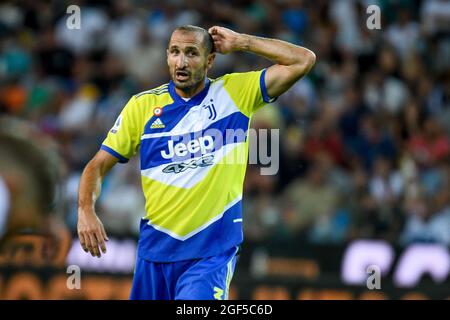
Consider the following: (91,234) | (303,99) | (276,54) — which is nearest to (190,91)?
(276,54)

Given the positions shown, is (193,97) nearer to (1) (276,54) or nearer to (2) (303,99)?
(1) (276,54)

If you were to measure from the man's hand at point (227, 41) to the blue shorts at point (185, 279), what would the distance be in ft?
4.65

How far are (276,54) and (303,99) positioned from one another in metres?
8.29

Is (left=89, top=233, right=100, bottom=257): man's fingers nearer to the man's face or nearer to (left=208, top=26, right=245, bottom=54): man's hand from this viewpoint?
the man's face

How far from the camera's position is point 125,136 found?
581cm

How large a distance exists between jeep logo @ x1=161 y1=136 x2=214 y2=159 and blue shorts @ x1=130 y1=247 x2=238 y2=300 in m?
0.74

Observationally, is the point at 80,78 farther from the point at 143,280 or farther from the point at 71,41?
the point at 143,280

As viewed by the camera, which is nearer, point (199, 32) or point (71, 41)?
point (199, 32)

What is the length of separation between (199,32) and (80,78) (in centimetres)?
1009

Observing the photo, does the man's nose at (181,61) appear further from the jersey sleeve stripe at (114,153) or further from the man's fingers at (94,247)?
the man's fingers at (94,247)

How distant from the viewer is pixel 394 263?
1105 centimetres

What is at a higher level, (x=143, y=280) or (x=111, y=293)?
(x=143, y=280)
